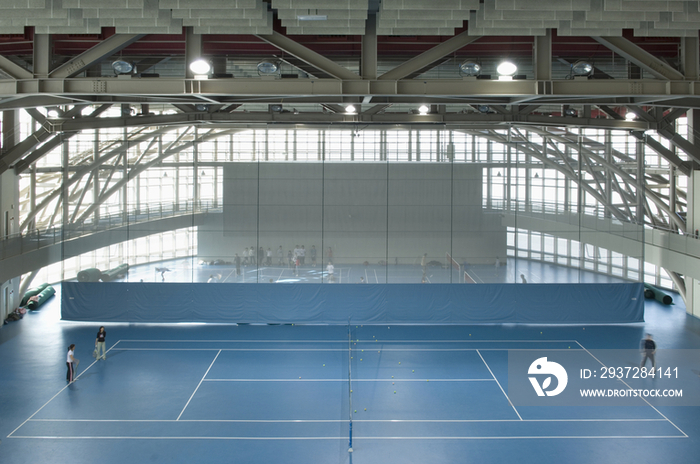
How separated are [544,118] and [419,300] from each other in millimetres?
10070

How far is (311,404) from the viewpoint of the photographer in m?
15.9

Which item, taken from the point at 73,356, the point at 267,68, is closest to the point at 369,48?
the point at 267,68

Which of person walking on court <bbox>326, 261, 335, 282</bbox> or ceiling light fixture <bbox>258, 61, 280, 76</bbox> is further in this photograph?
person walking on court <bbox>326, 261, 335, 282</bbox>

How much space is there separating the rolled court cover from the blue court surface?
1.49 metres

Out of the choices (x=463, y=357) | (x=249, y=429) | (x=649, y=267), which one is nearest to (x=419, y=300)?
(x=463, y=357)

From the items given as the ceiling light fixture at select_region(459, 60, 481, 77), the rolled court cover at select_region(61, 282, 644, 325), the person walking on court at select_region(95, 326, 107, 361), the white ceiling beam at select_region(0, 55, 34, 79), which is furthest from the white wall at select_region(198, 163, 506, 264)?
the white ceiling beam at select_region(0, 55, 34, 79)

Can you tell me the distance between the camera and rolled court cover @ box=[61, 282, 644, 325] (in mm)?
25094

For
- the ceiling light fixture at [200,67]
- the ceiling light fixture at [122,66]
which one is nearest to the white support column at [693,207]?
the ceiling light fixture at [200,67]

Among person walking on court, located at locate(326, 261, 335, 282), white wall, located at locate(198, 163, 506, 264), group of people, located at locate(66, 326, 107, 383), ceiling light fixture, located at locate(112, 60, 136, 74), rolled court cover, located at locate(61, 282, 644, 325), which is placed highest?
ceiling light fixture, located at locate(112, 60, 136, 74)

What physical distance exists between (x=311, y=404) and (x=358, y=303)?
971cm

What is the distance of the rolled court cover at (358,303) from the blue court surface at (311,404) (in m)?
1.49

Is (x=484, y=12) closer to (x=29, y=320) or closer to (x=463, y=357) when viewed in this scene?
(x=463, y=357)

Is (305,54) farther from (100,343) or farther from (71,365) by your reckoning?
(100,343)

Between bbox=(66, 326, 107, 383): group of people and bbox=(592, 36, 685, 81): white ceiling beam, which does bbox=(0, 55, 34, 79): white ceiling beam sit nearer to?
bbox=(66, 326, 107, 383): group of people
